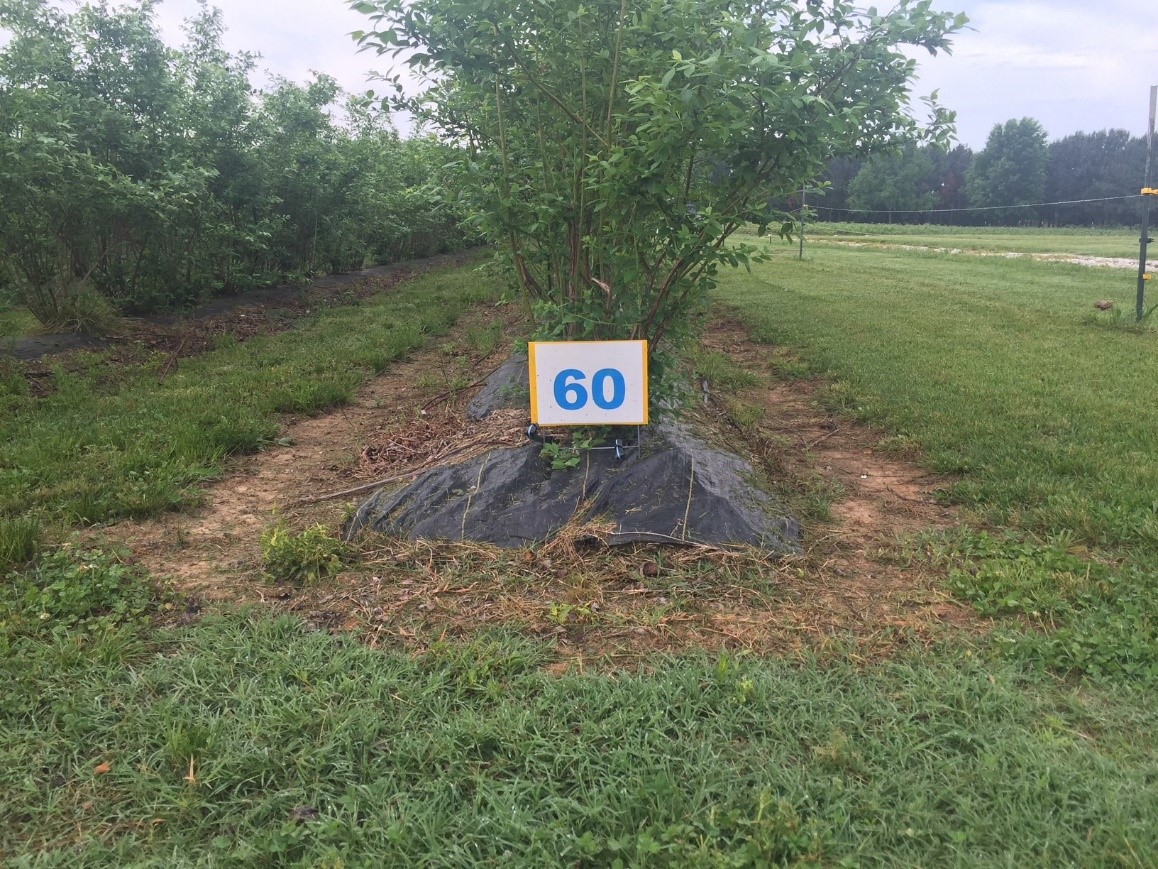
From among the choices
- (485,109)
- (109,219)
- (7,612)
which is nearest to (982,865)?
(7,612)

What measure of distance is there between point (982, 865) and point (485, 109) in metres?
4.09

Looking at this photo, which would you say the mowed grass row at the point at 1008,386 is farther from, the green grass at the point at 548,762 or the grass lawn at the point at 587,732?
the green grass at the point at 548,762

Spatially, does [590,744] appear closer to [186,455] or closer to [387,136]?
[186,455]

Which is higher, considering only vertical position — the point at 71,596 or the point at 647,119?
the point at 647,119

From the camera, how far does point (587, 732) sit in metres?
2.25

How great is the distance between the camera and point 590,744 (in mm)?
2197

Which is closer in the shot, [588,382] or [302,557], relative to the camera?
[302,557]

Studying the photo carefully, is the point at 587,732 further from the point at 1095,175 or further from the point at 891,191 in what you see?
the point at 1095,175

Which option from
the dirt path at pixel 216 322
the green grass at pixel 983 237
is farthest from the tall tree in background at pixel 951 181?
the dirt path at pixel 216 322

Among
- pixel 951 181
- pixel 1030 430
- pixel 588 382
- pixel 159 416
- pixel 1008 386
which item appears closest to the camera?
pixel 588 382

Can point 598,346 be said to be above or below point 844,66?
below

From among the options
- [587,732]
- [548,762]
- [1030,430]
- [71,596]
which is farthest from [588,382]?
[1030,430]

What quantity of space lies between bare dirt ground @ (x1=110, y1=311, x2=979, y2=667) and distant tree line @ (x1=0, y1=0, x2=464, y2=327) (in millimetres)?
1942

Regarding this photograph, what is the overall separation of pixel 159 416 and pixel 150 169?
4.92 m
